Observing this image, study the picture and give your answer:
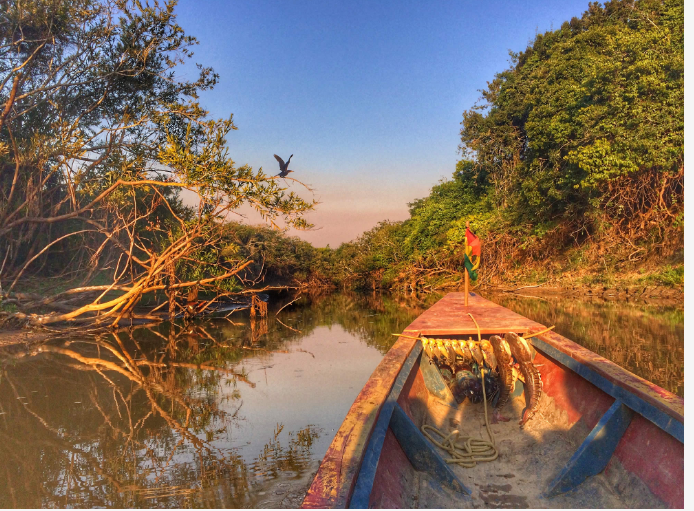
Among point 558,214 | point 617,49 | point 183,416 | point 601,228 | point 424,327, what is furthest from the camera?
point 558,214

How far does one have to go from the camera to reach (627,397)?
302 centimetres

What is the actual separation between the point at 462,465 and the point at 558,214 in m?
17.1

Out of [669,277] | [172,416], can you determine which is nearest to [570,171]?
[669,277]

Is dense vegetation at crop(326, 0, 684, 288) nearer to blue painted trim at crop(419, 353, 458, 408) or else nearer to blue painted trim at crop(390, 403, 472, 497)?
blue painted trim at crop(419, 353, 458, 408)

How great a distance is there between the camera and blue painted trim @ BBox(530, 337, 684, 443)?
255 cm

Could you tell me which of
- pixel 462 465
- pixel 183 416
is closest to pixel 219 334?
pixel 183 416

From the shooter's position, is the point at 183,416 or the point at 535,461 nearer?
the point at 535,461

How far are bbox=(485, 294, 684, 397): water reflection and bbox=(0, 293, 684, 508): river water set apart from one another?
1.7 inches

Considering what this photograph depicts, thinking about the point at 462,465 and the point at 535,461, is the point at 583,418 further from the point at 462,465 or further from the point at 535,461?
the point at 462,465

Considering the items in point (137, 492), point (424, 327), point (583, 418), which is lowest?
point (137, 492)

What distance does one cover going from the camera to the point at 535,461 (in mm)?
3457

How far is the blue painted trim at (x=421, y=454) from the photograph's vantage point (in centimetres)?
301

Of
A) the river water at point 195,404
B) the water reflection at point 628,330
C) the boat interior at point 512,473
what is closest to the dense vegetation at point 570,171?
the water reflection at point 628,330

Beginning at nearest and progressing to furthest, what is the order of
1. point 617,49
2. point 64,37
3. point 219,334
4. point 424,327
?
1. point 424,327
2. point 219,334
3. point 64,37
4. point 617,49
